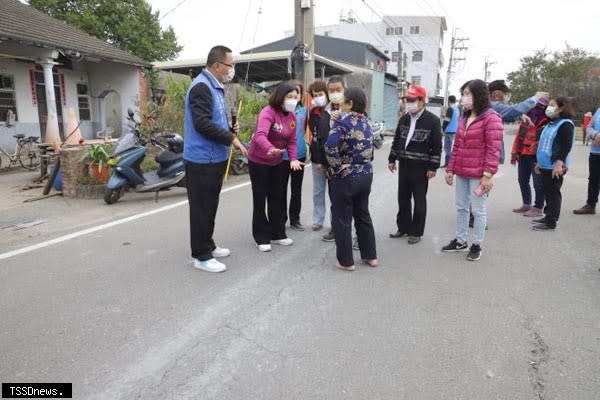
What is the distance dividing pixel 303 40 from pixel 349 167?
30.9 ft

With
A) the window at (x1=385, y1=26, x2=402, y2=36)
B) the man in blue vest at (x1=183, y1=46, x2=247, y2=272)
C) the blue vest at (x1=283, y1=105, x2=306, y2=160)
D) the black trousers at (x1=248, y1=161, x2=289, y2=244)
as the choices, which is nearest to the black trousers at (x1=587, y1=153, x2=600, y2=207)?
the blue vest at (x1=283, y1=105, x2=306, y2=160)

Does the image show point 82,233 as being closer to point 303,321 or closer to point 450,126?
point 303,321

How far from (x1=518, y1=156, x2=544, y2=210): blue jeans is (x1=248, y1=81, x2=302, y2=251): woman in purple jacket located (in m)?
3.77

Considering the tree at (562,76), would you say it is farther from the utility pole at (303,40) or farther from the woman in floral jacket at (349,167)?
the woman in floral jacket at (349,167)

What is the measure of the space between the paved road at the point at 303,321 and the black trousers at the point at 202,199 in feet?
0.87

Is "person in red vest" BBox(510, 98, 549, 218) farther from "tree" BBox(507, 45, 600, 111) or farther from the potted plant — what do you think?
"tree" BBox(507, 45, 600, 111)

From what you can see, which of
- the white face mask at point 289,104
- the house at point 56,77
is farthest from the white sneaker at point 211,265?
the house at point 56,77

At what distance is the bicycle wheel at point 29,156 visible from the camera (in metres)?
11.2

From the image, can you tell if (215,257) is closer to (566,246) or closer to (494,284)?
(494,284)

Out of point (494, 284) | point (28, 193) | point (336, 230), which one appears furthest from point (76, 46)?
point (494, 284)

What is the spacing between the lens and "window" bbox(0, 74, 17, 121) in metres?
13.4

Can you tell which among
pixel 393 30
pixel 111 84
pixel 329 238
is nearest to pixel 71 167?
pixel 329 238

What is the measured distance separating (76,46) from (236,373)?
13883 millimetres

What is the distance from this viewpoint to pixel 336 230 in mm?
4316
